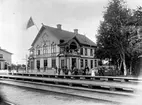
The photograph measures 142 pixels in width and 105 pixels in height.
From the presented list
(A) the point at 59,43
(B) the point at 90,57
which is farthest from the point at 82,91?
(B) the point at 90,57

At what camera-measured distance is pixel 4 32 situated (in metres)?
4.29

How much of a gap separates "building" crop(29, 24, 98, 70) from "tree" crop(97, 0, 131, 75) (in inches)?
235

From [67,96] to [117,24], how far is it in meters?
9.87

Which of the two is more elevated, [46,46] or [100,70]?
[46,46]

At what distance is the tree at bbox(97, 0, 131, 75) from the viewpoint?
44.4ft

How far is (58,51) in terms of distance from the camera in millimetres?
23375

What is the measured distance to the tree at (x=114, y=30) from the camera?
13.5 m

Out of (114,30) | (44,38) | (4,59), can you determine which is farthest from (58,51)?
(4,59)

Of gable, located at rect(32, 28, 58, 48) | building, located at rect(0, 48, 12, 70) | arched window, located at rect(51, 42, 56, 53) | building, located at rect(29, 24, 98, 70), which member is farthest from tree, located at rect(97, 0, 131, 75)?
building, located at rect(0, 48, 12, 70)

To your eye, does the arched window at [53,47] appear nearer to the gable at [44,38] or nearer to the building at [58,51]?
the building at [58,51]

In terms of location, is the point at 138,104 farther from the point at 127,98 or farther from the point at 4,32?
the point at 4,32

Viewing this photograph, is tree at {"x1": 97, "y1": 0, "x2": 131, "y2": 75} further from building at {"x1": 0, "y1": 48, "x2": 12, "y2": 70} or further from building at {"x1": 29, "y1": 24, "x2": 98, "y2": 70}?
building at {"x1": 0, "y1": 48, "x2": 12, "y2": 70}

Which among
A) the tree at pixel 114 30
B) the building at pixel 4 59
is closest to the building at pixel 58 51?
the tree at pixel 114 30

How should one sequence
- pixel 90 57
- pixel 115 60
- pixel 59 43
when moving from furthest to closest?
pixel 90 57
pixel 59 43
pixel 115 60
